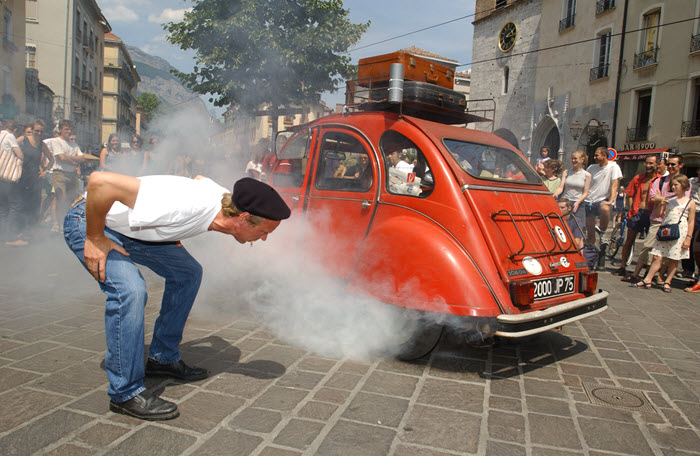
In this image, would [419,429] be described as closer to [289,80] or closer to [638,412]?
[638,412]

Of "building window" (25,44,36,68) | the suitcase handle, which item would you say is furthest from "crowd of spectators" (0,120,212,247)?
"building window" (25,44,36,68)

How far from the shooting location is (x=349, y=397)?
2838mm

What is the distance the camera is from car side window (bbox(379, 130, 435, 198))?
3.74 meters

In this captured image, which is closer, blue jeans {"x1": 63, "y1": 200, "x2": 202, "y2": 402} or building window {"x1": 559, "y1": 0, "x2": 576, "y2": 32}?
blue jeans {"x1": 63, "y1": 200, "x2": 202, "y2": 402}

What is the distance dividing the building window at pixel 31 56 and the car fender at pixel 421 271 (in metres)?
32.9

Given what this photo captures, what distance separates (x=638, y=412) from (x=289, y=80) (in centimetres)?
1210

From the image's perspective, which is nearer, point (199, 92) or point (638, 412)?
point (638, 412)

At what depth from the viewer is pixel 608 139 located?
21.2 m

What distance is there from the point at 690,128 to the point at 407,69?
58.5 ft

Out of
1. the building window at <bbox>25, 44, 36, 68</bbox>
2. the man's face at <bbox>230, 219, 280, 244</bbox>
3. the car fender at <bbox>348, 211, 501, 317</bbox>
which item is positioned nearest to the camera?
the man's face at <bbox>230, 219, 280, 244</bbox>

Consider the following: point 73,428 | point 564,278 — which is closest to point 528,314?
point 564,278

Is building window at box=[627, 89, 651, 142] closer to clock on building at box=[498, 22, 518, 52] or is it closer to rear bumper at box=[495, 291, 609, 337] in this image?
clock on building at box=[498, 22, 518, 52]

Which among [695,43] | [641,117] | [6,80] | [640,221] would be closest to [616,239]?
[640,221]

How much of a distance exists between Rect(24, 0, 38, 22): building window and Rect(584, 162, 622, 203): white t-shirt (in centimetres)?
3293
